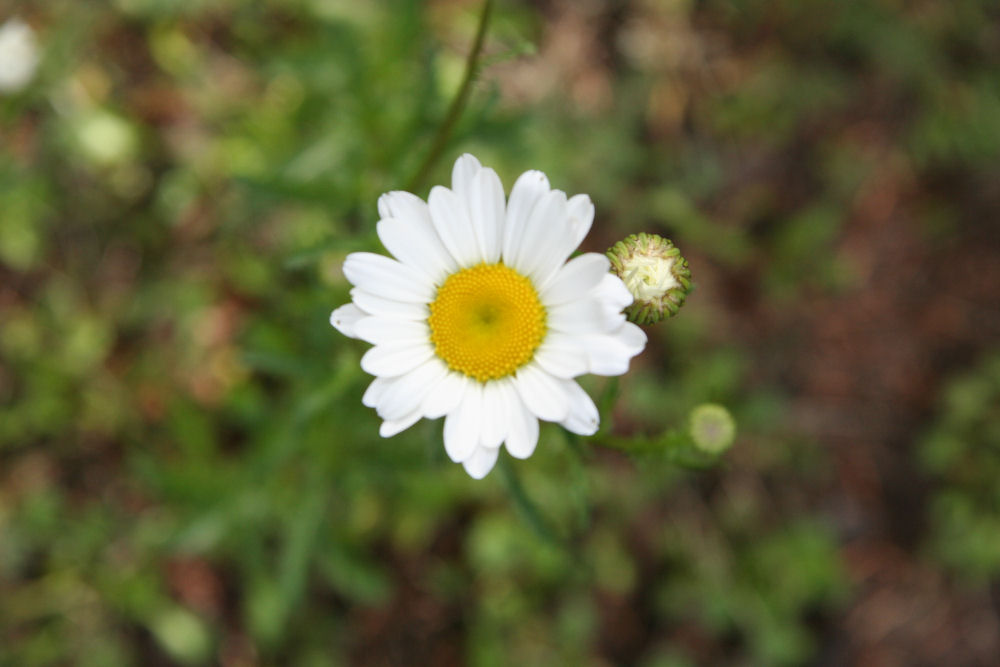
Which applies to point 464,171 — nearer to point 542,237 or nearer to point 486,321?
point 542,237

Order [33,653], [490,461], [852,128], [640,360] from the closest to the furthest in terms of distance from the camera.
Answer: [490,461], [33,653], [640,360], [852,128]

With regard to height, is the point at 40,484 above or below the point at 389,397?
above

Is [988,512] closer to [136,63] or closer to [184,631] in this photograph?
[184,631]

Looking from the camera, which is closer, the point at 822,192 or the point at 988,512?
the point at 988,512

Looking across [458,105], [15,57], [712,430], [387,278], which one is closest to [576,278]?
[387,278]

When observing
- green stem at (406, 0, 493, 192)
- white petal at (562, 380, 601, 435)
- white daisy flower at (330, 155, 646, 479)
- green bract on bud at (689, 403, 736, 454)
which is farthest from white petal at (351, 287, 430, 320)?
green bract on bud at (689, 403, 736, 454)

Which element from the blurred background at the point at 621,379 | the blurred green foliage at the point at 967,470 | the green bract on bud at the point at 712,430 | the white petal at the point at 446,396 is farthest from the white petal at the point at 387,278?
the blurred green foliage at the point at 967,470

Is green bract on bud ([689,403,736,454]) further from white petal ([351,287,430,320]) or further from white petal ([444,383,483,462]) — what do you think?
white petal ([351,287,430,320])

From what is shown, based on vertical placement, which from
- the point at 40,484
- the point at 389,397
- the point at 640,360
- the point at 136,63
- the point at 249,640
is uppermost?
the point at 136,63

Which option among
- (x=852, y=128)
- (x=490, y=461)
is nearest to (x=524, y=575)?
(x=490, y=461)
